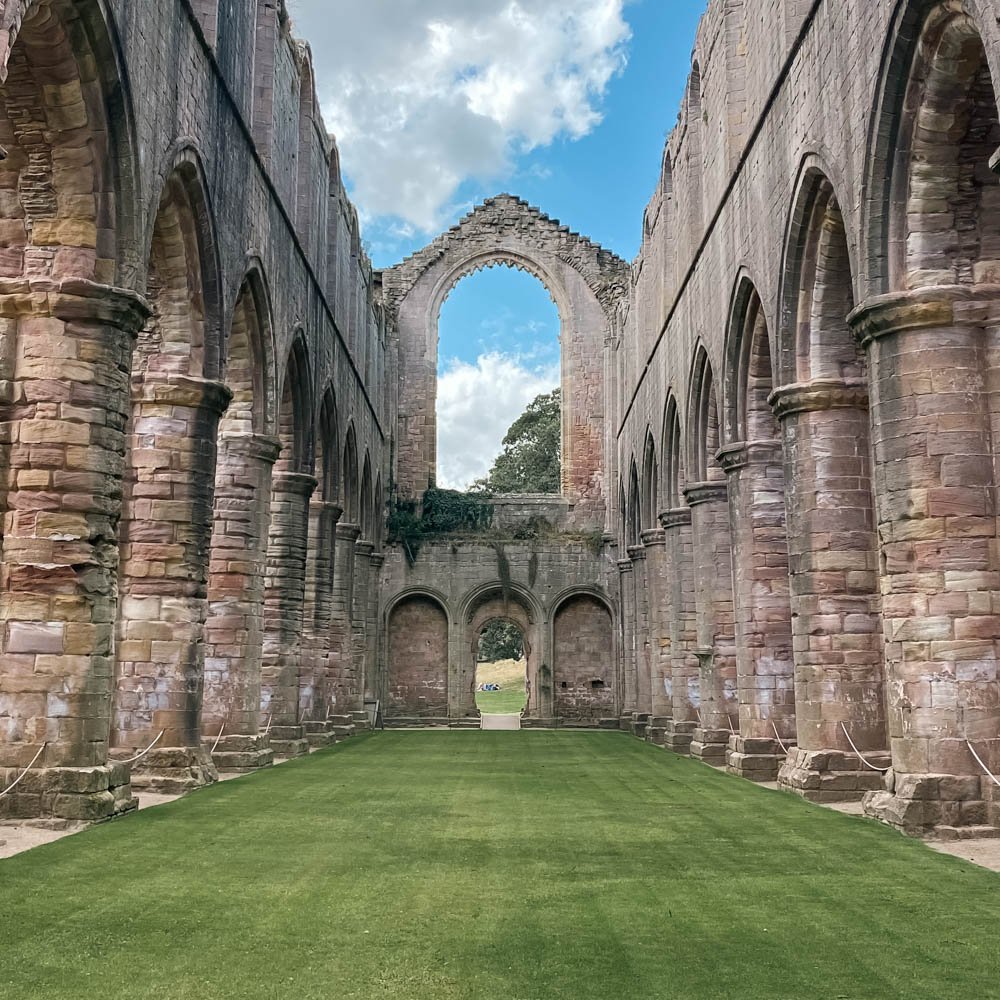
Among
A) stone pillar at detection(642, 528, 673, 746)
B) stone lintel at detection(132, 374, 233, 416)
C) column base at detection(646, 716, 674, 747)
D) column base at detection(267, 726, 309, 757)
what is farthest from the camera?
stone pillar at detection(642, 528, 673, 746)

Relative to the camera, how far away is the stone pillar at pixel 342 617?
19.3m

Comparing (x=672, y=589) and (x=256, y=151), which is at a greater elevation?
(x=256, y=151)

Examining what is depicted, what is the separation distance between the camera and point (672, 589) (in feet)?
54.9

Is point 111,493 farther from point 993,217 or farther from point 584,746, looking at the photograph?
point 584,746

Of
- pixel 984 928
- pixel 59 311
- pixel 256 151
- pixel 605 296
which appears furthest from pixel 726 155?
pixel 605 296

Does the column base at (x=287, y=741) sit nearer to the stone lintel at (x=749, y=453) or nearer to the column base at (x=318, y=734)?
the column base at (x=318, y=734)

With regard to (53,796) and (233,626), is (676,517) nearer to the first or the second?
(233,626)

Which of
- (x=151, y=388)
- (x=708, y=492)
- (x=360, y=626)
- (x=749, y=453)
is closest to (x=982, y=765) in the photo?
(x=749, y=453)

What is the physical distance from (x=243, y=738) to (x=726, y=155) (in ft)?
29.1

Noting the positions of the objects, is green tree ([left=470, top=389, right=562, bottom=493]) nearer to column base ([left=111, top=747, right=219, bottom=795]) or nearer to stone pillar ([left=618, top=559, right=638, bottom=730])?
stone pillar ([left=618, top=559, right=638, bottom=730])

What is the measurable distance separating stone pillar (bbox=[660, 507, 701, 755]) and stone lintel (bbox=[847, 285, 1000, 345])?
336 inches

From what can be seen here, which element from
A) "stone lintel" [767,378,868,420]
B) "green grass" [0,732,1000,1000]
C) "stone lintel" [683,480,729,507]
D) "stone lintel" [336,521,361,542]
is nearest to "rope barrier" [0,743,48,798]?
"green grass" [0,732,1000,1000]

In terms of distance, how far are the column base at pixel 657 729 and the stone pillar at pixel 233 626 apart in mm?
7655

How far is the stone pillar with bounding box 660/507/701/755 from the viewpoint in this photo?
1602 centimetres
